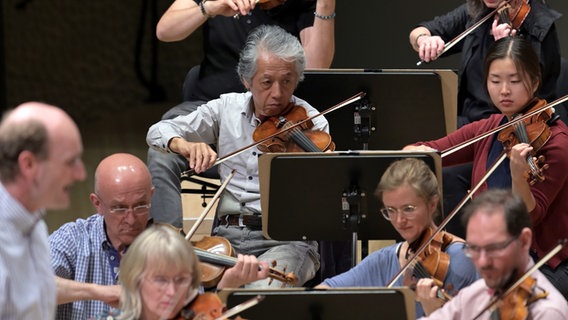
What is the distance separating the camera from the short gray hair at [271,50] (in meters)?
3.66

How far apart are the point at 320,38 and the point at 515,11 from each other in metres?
0.64

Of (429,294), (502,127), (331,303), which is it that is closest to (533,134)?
(502,127)

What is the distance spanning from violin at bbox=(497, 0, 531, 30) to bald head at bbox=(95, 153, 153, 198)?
1.36 m

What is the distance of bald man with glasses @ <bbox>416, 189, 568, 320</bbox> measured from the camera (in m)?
2.44

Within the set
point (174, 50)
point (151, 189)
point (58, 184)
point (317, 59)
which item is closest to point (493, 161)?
point (317, 59)

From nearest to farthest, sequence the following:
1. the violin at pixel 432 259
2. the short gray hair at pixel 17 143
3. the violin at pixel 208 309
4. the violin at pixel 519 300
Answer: the short gray hair at pixel 17 143, the violin at pixel 519 300, the violin at pixel 208 309, the violin at pixel 432 259

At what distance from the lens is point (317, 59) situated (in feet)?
13.2

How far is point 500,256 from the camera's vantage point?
246 cm

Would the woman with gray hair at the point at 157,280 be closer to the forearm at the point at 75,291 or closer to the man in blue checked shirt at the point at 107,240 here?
the forearm at the point at 75,291

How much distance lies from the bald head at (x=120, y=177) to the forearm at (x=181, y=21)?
0.83 m

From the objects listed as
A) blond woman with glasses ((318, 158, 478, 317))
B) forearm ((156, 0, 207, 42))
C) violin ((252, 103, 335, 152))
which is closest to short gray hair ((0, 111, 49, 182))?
blond woman with glasses ((318, 158, 478, 317))

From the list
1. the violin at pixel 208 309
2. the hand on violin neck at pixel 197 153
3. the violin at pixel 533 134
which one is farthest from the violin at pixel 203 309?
the violin at pixel 533 134

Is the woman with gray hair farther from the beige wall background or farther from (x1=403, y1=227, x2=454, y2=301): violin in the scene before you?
the beige wall background

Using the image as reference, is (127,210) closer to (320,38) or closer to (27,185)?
(27,185)
